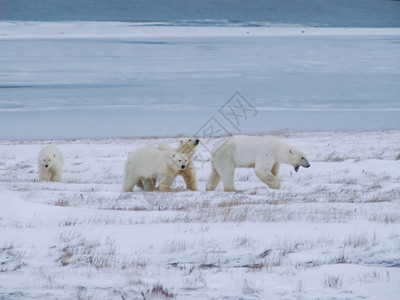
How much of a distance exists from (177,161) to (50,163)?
270cm

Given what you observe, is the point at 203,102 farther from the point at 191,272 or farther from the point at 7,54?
the point at 7,54

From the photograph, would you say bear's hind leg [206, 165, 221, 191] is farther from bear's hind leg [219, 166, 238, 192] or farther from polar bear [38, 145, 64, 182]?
polar bear [38, 145, 64, 182]

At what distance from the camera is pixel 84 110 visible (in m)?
29.1

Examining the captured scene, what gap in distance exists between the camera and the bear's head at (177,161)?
9717 mm

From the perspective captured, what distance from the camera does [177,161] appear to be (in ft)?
32.0

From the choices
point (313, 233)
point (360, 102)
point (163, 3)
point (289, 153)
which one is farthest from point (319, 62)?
point (163, 3)

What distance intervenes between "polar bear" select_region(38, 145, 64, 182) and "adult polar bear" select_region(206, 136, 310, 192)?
278cm

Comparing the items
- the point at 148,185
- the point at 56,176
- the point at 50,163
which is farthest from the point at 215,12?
the point at 148,185

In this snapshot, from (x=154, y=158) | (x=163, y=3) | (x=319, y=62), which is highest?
(x=163, y=3)

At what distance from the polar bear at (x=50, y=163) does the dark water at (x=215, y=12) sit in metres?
103

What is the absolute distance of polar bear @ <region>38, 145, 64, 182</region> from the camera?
1151 cm

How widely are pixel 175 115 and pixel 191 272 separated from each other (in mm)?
22176

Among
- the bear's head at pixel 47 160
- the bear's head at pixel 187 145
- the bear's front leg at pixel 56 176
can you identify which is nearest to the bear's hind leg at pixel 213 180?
the bear's head at pixel 187 145

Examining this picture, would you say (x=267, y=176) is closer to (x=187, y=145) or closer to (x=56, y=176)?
(x=187, y=145)
